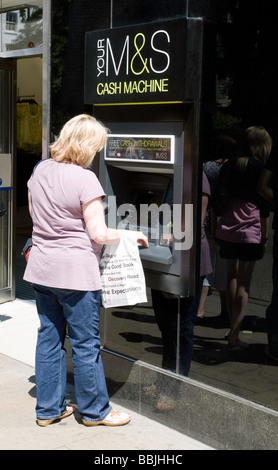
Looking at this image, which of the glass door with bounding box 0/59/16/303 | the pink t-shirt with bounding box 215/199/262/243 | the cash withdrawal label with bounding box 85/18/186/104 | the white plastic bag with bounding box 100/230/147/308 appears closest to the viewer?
the pink t-shirt with bounding box 215/199/262/243

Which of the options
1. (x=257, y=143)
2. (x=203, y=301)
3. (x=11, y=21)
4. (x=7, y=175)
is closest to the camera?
(x=257, y=143)

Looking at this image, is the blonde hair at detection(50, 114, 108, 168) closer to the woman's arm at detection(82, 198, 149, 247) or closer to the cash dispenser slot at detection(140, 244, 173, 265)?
the woman's arm at detection(82, 198, 149, 247)

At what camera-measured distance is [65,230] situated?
3.80 m

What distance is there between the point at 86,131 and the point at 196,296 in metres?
1.11

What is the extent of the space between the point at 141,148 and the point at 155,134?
12cm

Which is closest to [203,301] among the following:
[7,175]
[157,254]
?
[157,254]

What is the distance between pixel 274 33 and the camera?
11.2ft

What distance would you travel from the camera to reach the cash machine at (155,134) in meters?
3.82

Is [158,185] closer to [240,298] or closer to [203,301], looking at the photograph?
[203,301]

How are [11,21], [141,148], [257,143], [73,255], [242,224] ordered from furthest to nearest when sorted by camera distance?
[11,21]
[141,148]
[73,255]
[242,224]
[257,143]

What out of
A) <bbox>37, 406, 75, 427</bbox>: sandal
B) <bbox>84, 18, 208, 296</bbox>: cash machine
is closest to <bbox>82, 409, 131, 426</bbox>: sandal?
<bbox>37, 406, 75, 427</bbox>: sandal

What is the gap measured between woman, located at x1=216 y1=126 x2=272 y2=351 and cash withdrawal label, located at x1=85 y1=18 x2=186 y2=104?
1.70 feet

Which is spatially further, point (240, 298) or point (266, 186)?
point (240, 298)

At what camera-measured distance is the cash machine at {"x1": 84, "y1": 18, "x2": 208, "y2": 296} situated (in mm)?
3822
